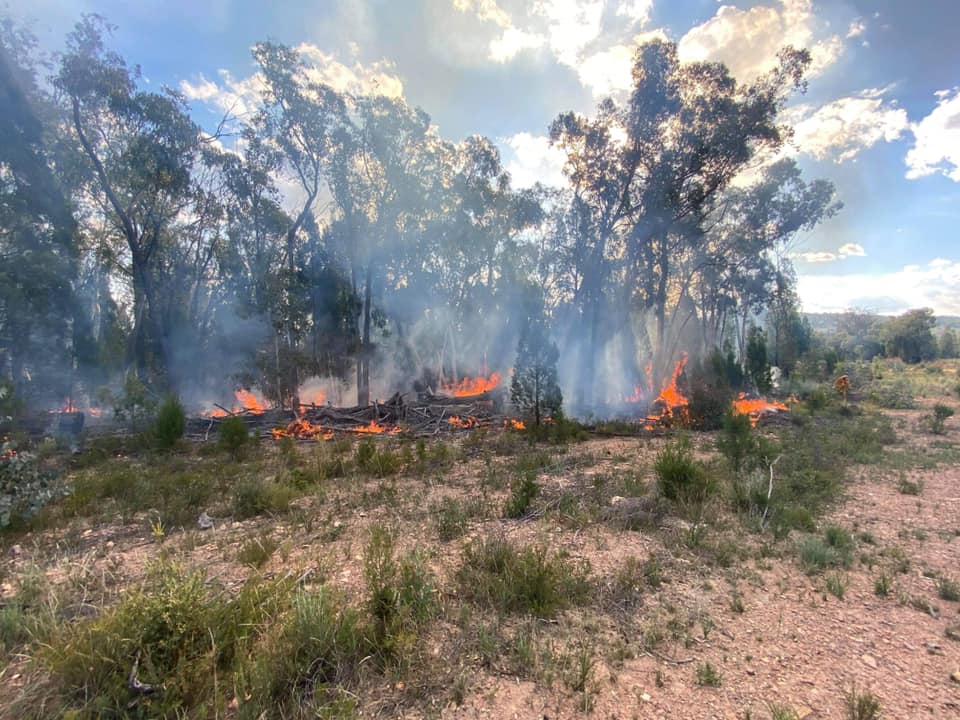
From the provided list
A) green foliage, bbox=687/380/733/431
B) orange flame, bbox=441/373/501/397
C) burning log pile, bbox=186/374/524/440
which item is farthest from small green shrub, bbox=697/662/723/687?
orange flame, bbox=441/373/501/397

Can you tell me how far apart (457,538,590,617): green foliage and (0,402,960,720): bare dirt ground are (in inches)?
5.1

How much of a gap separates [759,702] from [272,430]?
580 inches

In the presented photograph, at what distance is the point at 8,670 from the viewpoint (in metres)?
2.54

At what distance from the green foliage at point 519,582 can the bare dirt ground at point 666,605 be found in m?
0.13

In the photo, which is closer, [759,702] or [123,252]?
[759,702]

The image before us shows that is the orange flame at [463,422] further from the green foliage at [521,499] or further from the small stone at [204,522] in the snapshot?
the small stone at [204,522]

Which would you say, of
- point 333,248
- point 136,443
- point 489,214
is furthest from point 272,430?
point 489,214

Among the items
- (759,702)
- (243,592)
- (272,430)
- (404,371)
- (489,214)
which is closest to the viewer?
(759,702)

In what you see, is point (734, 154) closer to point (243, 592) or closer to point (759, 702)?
point (759, 702)

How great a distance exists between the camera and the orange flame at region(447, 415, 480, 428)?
50.2ft

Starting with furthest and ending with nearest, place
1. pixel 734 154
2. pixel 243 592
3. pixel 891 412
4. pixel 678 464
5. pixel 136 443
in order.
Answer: pixel 734 154 → pixel 891 412 → pixel 136 443 → pixel 678 464 → pixel 243 592

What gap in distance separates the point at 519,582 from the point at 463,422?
39.7ft

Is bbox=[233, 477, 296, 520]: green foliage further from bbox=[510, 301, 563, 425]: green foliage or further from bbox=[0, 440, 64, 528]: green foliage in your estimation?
bbox=[510, 301, 563, 425]: green foliage

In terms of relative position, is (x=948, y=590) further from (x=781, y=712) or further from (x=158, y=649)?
(x=158, y=649)
